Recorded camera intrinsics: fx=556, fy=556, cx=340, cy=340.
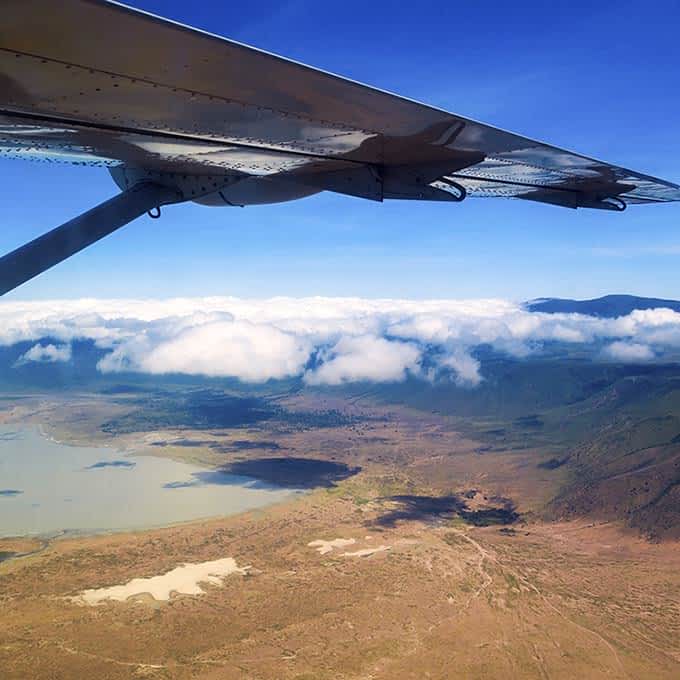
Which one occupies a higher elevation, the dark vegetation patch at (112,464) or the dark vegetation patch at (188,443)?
the dark vegetation patch at (112,464)

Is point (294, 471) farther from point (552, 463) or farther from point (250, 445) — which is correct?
point (552, 463)

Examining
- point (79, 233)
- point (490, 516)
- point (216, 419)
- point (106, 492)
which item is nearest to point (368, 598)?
point (490, 516)

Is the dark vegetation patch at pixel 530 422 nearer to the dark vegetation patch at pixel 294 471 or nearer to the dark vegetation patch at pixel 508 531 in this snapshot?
the dark vegetation patch at pixel 294 471

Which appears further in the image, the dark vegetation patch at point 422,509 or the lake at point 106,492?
the lake at point 106,492

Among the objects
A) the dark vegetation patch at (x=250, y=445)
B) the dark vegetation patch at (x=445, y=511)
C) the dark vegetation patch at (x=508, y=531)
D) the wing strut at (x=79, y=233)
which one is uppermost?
the wing strut at (x=79, y=233)

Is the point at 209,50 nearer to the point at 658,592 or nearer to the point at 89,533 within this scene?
the point at 658,592

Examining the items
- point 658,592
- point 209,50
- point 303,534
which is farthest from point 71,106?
point 303,534

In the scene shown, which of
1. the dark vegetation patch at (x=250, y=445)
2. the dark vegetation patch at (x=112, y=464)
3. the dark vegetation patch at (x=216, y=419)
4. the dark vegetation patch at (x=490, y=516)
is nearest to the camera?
the dark vegetation patch at (x=490, y=516)

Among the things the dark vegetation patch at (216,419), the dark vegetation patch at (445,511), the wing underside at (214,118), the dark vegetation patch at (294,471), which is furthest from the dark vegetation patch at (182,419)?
the wing underside at (214,118)

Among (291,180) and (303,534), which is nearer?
(291,180)
